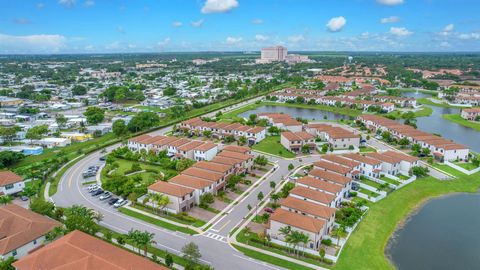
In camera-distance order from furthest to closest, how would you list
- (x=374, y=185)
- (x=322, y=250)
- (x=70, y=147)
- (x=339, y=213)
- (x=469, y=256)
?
1. (x=70, y=147)
2. (x=374, y=185)
3. (x=339, y=213)
4. (x=469, y=256)
5. (x=322, y=250)

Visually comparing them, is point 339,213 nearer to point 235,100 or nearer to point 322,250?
point 322,250

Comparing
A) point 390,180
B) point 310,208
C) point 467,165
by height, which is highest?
point 310,208

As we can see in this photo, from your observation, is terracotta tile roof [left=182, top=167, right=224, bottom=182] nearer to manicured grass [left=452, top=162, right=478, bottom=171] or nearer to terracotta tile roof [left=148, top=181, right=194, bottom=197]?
terracotta tile roof [left=148, top=181, right=194, bottom=197]

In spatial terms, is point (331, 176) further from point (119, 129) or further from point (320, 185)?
point (119, 129)

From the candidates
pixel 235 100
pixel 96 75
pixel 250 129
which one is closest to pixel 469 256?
pixel 250 129

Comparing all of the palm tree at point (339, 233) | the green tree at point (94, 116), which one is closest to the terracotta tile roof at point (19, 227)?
the palm tree at point (339, 233)

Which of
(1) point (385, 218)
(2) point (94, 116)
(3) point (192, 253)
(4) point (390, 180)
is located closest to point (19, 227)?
(3) point (192, 253)

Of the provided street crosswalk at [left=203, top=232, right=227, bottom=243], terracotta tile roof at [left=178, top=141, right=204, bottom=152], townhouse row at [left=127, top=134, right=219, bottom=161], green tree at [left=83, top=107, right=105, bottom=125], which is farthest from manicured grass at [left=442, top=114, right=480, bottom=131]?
green tree at [left=83, top=107, right=105, bottom=125]
